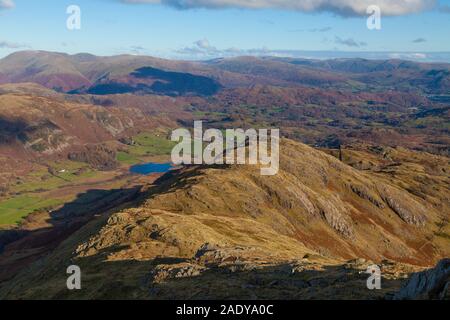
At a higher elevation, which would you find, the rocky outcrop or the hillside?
the rocky outcrop

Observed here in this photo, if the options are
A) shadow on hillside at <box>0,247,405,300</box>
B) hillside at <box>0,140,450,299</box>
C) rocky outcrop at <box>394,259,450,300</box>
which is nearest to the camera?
rocky outcrop at <box>394,259,450,300</box>

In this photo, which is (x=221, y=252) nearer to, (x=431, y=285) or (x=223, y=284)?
(x=223, y=284)

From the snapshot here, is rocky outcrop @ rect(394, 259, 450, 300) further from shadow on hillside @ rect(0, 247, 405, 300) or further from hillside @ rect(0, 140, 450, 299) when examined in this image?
hillside @ rect(0, 140, 450, 299)

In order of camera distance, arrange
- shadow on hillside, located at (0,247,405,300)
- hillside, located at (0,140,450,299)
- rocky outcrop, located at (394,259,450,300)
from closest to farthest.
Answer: rocky outcrop, located at (394,259,450,300), shadow on hillside, located at (0,247,405,300), hillside, located at (0,140,450,299)

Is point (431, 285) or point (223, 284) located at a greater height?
point (431, 285)

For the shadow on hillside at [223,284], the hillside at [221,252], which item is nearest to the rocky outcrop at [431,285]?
the shadow on hillside at [223,284]

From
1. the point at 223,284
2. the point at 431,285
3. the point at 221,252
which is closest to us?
the point at 431,285

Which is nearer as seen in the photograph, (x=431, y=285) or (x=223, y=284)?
(x=431, y=285)

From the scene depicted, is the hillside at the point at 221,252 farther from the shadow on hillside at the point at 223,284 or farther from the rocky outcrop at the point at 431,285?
the rocky outcrop at the point at 431,285

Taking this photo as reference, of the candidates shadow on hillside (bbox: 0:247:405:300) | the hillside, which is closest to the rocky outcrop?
shadow on hillside (bbox: 0:247:405:300)

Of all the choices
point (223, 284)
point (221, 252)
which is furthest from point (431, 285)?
point (221, 252)

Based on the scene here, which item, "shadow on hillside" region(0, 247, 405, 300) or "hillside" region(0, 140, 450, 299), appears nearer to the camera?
"shadow on hillside" region(0, 247, 405, 300)
